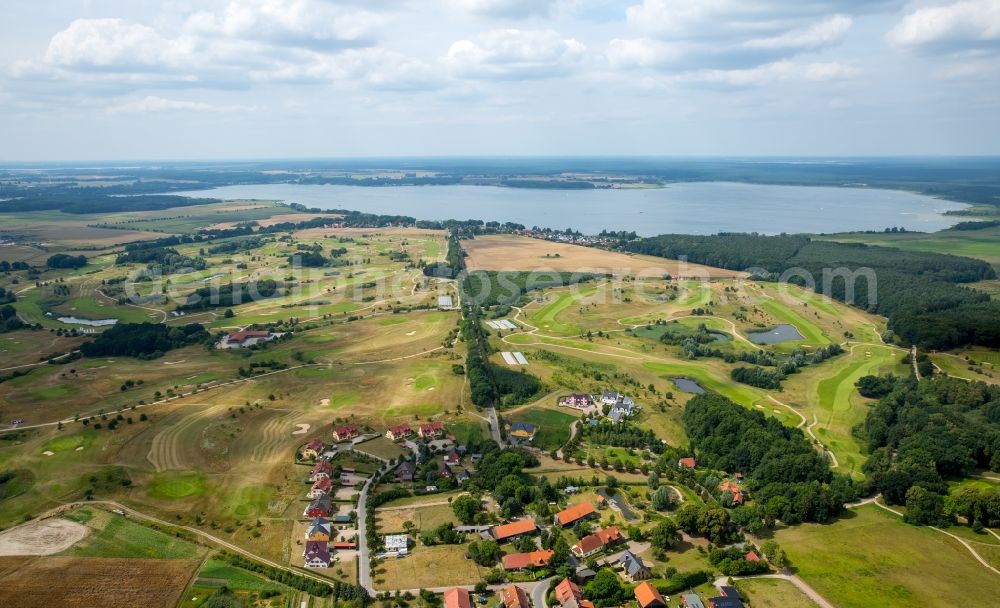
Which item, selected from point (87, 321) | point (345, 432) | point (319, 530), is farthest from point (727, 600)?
point (87, 321)

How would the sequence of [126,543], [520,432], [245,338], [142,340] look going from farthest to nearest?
[245,338] < [142,340] < [520,432] < [126,543]

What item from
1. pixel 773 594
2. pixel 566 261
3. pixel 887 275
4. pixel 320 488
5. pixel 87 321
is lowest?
pixel 773 594

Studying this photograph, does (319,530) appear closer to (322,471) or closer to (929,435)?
(322,471)

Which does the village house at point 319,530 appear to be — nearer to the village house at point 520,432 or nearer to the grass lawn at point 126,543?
the grass lawn at point 126,543

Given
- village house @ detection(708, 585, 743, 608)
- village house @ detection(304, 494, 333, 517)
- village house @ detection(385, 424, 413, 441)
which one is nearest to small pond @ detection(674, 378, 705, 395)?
village house @ detection(385, 424, 413, 441)

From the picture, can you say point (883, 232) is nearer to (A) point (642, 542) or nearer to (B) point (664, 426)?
(B) point (664, 426)

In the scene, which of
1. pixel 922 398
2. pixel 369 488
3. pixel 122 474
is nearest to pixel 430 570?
pixel 369 488
